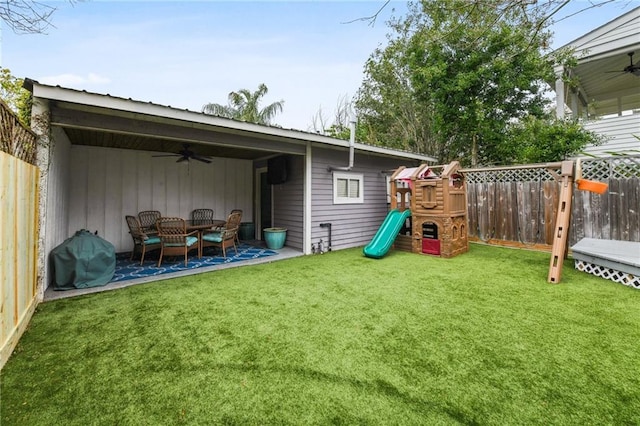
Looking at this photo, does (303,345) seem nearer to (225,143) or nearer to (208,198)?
(225,143)

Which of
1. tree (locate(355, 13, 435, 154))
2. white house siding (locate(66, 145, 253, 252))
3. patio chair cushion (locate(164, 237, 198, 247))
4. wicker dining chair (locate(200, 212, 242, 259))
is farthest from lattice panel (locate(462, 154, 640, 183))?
white house siding (locate(66, 145, 253, 252))

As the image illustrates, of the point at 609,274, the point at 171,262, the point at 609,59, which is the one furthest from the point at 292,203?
the point at 609,59

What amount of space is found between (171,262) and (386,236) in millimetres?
4335

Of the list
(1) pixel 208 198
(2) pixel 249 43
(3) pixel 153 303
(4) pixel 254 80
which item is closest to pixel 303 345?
(3) pixel 153 303

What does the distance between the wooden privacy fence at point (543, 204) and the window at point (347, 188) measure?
2.89 meters

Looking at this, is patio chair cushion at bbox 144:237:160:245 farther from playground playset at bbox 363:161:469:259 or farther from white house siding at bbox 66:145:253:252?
playground playset at bbox 363:161:469:259

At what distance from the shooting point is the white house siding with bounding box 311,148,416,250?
20.7ft

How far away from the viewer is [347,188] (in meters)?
6.97

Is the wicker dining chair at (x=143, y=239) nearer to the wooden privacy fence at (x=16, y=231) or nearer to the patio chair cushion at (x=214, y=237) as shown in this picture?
the patio chair cushion at (x=214, y=237)

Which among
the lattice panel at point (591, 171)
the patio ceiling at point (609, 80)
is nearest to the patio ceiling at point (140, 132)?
the lattice panel at point (591, 171)

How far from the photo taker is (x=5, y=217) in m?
2.12

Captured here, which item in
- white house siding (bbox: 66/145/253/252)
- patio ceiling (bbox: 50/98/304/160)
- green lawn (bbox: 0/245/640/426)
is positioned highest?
patio ceiling (bbox: 50/98/304/160)

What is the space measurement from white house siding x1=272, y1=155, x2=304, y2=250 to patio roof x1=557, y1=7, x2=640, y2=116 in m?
7.32

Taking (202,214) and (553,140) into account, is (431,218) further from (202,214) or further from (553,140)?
(202,214)
